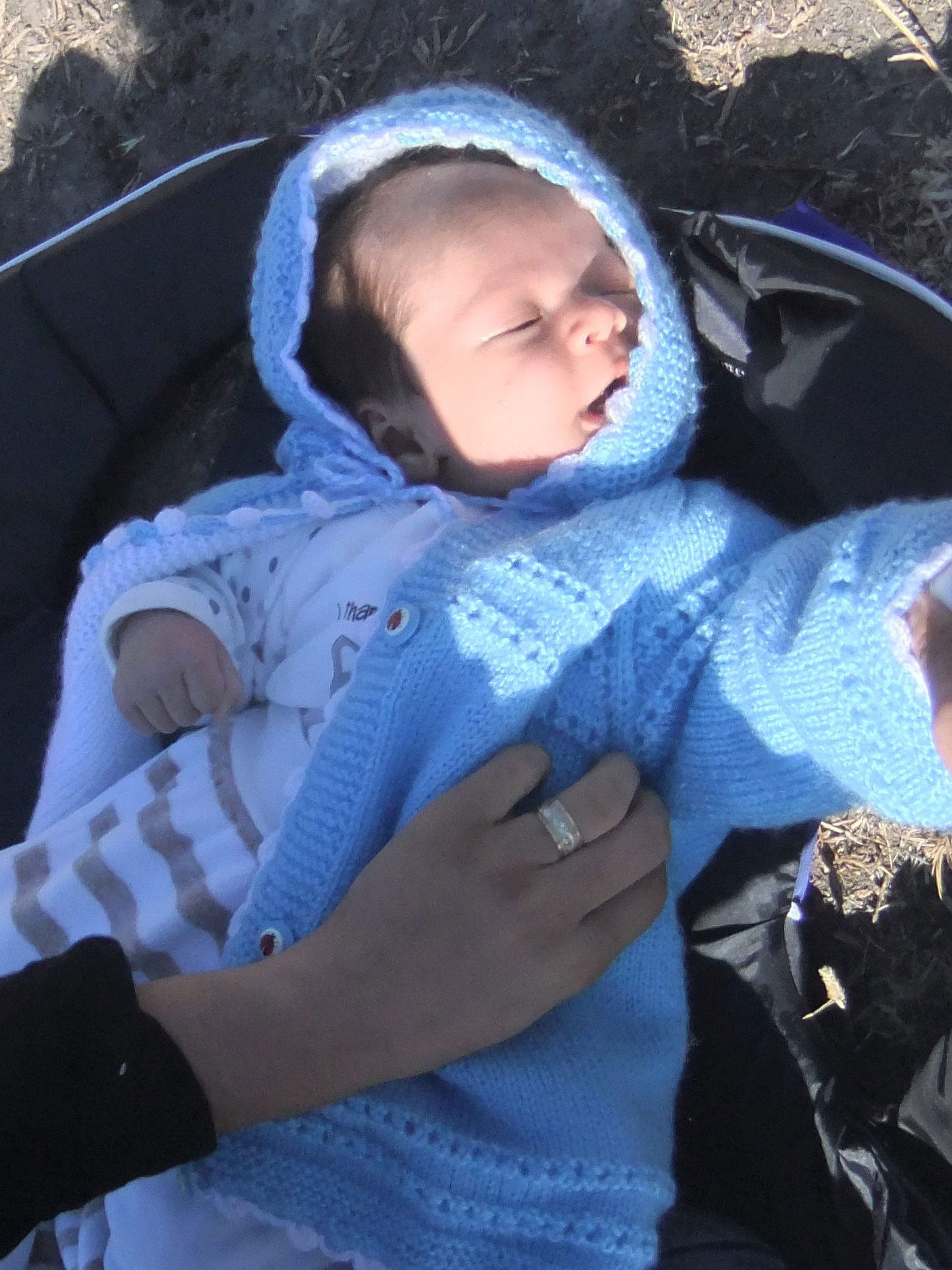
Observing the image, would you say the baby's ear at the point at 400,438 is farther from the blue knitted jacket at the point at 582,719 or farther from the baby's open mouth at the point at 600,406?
the baby's open mouth at the point at 600,406

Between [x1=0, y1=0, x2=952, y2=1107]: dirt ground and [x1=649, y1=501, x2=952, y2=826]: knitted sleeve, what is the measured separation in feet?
2.43

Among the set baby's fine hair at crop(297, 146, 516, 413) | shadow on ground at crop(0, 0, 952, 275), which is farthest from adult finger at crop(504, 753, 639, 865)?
shadow on ground at crop(0, 0, 952, 275)

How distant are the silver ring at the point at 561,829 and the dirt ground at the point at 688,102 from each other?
93cm

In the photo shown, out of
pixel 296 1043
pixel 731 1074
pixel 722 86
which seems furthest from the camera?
pixel 722 86

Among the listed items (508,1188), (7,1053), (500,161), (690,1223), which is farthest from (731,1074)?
(500,161)

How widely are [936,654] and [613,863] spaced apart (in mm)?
410

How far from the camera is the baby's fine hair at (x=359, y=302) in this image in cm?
152

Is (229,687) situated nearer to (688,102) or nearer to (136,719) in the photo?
(136,719)

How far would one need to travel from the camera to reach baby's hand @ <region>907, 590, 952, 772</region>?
3.06ft

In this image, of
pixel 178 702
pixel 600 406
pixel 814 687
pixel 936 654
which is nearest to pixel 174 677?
pixel 178 702

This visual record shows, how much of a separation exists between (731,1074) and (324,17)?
2.25m

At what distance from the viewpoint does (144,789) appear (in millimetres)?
1546

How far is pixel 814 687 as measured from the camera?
1044mm

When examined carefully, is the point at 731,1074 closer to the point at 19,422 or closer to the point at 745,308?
the point at 745,308
